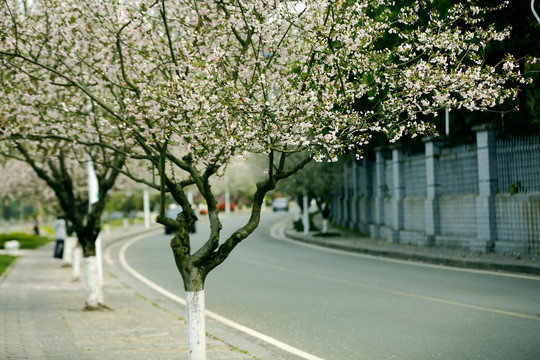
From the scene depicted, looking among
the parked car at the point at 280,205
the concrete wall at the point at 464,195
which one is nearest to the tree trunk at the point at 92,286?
the concrete wall at the point at 464,195

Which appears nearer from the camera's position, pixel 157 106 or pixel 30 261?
pixel 157 106

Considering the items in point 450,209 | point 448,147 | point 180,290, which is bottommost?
point 180,290

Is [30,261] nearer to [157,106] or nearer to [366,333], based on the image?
[366,333]

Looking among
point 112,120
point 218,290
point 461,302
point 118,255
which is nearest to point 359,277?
point 218,290

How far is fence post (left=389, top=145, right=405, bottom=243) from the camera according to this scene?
26641mm

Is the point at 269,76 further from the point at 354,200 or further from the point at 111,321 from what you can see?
the point at 354,200

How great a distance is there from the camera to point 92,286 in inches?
501

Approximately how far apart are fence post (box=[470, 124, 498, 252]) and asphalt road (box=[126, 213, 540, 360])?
237 centimetres

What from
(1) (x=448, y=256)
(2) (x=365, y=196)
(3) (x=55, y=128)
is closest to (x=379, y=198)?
(2) (x=365, y=196)

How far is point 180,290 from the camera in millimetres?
16156

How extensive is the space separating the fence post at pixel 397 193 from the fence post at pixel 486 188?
21.8 ft

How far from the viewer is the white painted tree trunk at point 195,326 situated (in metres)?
6.86

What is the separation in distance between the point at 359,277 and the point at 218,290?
11.5 feet

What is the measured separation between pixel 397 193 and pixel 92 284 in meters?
16.6
